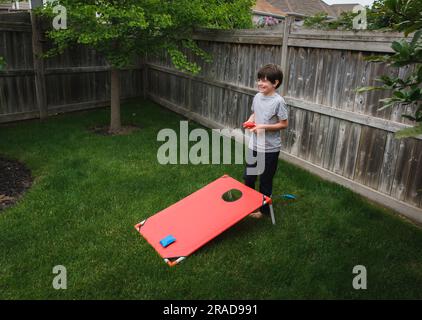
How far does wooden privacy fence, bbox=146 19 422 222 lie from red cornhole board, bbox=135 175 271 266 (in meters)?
1.62

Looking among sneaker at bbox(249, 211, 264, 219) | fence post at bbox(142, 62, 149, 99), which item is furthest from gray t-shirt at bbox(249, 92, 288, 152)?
fence post at bbox(142, 62, 149, 99)

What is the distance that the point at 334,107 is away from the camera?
4914mm

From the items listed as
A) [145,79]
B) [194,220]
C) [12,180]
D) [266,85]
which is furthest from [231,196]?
[145,79]

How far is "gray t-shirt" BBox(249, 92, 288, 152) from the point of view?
379cm

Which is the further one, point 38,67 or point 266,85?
point 38,67

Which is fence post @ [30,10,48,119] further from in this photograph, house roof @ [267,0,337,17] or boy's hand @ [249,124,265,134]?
house roof @ [267,0,337,17]

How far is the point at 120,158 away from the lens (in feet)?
19.1

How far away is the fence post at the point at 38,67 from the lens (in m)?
7.40

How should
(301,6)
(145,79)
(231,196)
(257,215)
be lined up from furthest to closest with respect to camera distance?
1. (301,6)
2. (145,79)
3. (231,196)
4. (257,215)

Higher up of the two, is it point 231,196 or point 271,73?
point 271,73

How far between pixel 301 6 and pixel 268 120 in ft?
85.6

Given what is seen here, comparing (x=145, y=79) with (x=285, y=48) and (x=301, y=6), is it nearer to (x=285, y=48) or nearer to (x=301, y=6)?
(x=285, y=48)

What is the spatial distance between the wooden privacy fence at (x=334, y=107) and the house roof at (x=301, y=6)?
20.6 meters
